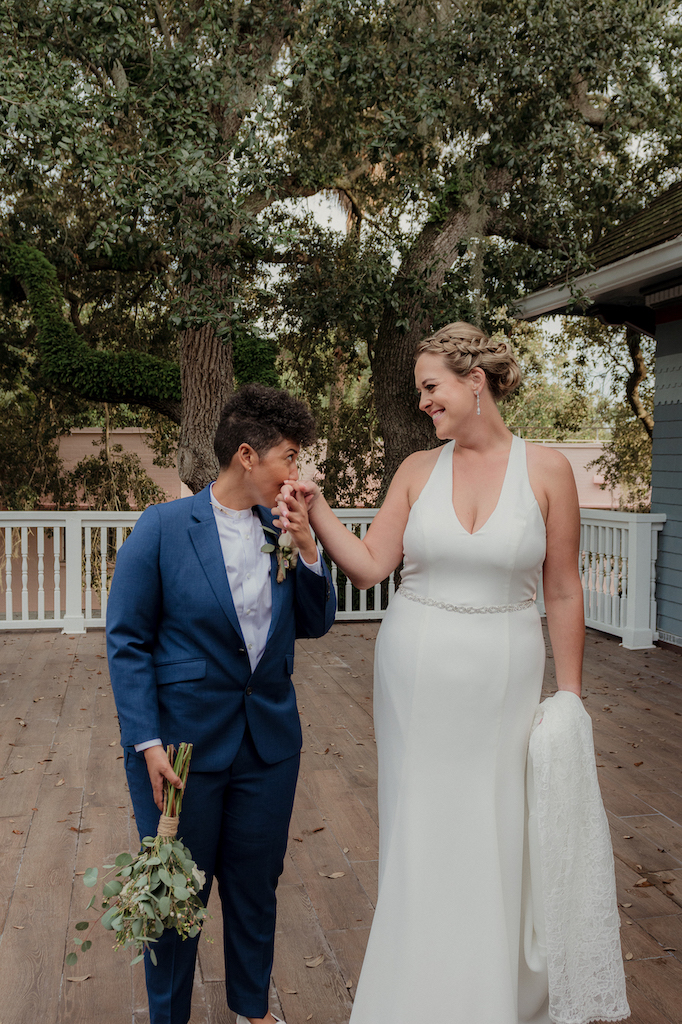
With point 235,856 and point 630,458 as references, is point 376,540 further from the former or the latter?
point 630,458

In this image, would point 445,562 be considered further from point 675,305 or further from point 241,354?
point 241,354

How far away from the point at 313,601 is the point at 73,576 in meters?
6.30

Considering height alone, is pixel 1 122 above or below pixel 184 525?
above

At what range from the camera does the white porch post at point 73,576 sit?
787 centimetres

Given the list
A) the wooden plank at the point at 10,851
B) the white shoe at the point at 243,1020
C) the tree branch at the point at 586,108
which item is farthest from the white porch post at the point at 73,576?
the tree branch at the point at 586,108

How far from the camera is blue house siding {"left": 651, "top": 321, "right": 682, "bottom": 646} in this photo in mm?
7441

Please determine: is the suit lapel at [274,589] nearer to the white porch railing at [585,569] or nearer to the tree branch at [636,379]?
the white porch railing at [585,569]

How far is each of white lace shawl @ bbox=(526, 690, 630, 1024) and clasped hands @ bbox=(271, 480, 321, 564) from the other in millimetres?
746

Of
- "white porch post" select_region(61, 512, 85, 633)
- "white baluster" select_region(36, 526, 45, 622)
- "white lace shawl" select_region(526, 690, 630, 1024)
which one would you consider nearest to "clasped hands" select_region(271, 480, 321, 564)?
"white lace shawl" select_region(526, 690, 630, 1024)

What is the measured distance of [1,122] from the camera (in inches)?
233

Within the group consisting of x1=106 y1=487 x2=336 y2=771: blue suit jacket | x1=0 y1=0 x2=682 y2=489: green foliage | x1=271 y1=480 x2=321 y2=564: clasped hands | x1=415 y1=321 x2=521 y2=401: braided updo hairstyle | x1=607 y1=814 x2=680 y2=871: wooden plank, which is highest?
x1=0 y1=0 x2=682 y2=489: green foliage

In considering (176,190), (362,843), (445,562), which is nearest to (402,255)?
(176,190)

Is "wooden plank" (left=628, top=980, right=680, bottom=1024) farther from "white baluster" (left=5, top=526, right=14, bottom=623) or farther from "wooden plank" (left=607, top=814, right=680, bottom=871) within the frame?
"white baluster" (left=5, top=526, right=14, bottom=623)

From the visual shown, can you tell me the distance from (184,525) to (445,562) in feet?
2.16
